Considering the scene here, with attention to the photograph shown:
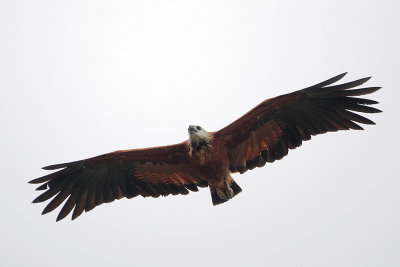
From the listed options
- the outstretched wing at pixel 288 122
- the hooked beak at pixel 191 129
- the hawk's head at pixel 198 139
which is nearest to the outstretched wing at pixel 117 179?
the hawk's head at pixel 198 139

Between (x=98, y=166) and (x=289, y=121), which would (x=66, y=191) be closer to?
(x=98, y=166)

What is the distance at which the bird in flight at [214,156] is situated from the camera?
12.1 m

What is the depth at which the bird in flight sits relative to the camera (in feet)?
39.9

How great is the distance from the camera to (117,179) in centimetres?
1328

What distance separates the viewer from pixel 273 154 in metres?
12.8

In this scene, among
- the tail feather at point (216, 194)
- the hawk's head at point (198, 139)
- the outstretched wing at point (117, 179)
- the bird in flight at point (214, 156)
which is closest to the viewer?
the bird in flight at point (214, 156)

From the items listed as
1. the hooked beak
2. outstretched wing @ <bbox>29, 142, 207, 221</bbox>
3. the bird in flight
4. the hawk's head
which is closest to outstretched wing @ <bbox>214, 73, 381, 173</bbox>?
the bird in flight

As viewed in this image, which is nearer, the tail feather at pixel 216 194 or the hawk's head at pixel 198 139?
the hawk's head at pixel 198 139

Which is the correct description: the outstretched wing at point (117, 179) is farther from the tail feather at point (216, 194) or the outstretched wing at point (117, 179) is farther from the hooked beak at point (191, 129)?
the hooked beak at point (191, 129)

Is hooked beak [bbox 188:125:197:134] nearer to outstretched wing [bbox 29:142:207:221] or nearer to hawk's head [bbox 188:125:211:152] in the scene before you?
hawk's head [bbox 188:125:211:152]

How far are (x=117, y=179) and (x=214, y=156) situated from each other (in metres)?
2.59

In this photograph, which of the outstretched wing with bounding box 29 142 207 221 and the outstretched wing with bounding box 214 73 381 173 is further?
the outstretched wing with bounding box 29 142 207 221

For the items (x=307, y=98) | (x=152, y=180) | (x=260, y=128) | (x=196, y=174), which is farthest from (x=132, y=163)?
(x=307, y=98)

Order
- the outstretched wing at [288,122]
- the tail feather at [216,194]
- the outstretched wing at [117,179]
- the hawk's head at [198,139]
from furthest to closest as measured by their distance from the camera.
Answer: the outstretched wing at [117,179], the tail feather at [216,194], the hawk's head at [198,139], the outstretched wing at [288,122]
